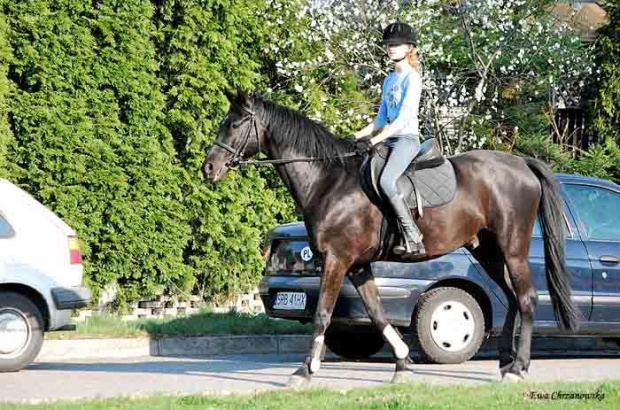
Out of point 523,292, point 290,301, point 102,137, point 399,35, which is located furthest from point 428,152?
point 102,137

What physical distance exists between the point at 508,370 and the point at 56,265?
14.5 feet

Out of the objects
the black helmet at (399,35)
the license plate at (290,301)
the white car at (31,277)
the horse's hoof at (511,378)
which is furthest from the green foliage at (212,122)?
the horse's hoof at (511,378)

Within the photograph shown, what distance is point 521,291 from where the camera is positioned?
10.7m

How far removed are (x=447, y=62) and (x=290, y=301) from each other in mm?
8243

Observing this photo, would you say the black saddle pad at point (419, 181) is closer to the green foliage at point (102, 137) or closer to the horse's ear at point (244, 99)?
the horse's ear at point (244, 99)

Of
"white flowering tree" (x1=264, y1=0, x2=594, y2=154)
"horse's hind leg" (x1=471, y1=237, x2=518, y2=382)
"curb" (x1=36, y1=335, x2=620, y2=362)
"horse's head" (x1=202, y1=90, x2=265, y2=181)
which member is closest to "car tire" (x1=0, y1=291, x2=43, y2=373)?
"curb" (x1=36, y1=335, x2=620, y2=362)

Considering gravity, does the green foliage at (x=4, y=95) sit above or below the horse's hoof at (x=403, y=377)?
above

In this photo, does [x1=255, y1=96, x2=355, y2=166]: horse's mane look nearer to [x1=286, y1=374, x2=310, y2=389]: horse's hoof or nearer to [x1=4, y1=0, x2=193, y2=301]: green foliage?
[x1=286, y1=374, x2=310, y2=389]: horse's hoof

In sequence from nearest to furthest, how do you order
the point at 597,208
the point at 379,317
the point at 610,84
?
the point at 379,317
the point at 597,208
the point at 610,84

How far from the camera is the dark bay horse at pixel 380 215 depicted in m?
10.2

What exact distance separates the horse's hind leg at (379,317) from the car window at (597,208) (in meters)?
3.05

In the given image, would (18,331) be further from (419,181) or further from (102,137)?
(102,137)

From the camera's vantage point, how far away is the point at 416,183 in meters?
10.6

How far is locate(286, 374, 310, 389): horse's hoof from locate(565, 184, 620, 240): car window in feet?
13.4
